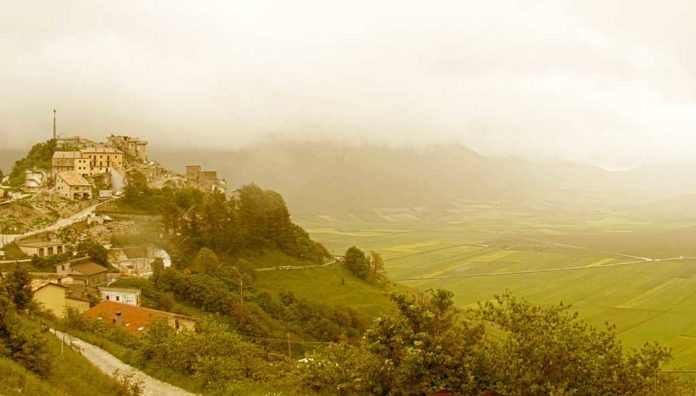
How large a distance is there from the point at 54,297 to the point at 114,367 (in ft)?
60.7

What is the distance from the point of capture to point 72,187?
2896 inches

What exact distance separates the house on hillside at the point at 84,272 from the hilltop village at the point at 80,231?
8 cm

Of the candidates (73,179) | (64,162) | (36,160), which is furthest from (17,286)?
(36,160)

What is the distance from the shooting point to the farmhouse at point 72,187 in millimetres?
73250

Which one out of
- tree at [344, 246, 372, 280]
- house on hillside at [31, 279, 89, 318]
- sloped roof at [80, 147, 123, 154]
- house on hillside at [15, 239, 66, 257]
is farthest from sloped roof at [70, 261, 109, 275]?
sloped roof at [80, 147, 123, 154]

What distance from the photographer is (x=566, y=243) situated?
182875 millimetres

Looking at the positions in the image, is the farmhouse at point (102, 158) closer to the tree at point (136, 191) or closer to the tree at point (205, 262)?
the tree at point (136, 191)

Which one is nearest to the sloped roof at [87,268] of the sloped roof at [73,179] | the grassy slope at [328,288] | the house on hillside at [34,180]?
the grassy slope at [328,288]

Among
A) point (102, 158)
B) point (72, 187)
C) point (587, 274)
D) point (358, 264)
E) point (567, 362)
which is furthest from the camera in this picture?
point (587, 274)

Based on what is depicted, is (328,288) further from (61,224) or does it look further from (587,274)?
(587,274)

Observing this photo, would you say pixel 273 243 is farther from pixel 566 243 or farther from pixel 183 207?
pixel 566 243

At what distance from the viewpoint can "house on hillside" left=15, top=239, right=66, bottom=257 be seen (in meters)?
56.1

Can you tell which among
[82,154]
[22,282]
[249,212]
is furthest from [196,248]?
[22,282]

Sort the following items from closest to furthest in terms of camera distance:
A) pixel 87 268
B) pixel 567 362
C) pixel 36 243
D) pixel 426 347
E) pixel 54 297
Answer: pixel 567 362 < pixel 426 347 < pixel 54 297 < pixel 87 268 < pixel 36 243
